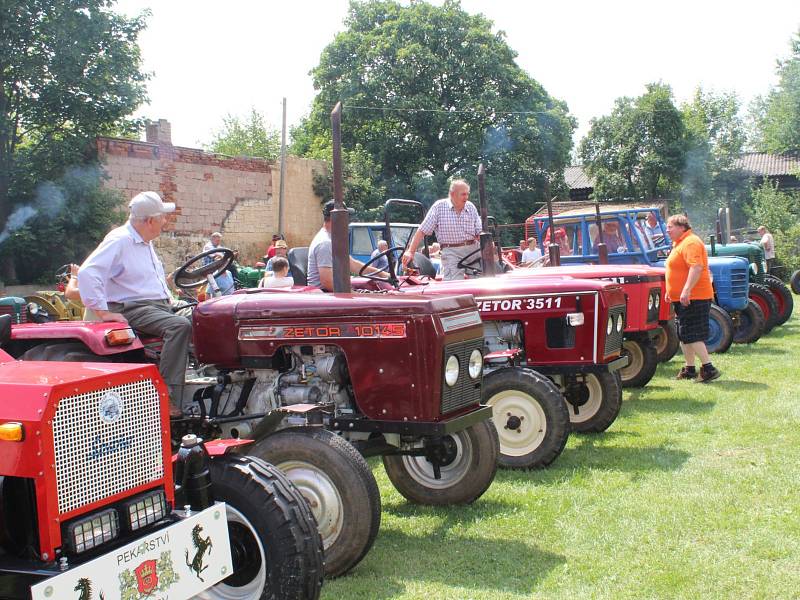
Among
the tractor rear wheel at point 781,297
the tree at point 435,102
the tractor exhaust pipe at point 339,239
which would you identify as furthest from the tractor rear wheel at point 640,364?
the tree at point 435,102

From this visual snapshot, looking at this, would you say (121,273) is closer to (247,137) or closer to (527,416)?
(527,416)

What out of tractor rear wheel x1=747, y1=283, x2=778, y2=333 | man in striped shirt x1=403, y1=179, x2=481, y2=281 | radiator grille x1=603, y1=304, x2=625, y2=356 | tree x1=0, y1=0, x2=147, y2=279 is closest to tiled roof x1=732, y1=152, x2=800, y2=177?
tractor rear wheel x1=747, y1=283, x2=778, y2=333

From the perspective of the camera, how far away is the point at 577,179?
4941 cm

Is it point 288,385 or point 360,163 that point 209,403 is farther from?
point 360,163

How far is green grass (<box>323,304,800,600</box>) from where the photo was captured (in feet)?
12.3

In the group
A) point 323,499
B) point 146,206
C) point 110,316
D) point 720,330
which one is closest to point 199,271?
point 146,206

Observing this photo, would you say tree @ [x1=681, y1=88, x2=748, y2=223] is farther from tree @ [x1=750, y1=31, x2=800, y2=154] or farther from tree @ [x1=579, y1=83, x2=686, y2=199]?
tree @ [x1=750, y1=31, x2=800, y2=154]

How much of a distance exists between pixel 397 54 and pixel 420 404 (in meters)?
30.1

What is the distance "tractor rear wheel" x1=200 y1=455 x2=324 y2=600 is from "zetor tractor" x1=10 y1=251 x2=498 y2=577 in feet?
2.07

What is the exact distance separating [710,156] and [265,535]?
40454mm

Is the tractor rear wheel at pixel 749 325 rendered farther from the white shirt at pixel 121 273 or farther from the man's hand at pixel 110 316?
the man's hand at pixel 110 316

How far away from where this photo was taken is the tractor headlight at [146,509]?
8.80ft

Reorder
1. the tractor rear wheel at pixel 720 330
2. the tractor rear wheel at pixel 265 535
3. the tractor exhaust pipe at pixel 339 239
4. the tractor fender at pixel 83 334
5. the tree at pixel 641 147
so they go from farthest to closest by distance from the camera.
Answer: the tree at pixel 641 147 < the tractor rear wheel at pixel 720 330 < the tractor exhaust pipe at pixel 339 239 < the tractor fender at pixel 83 334 < the tractor rear wheel at pixel 265 535

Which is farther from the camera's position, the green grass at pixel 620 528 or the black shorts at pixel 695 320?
the black shorts at pixel 695 320
